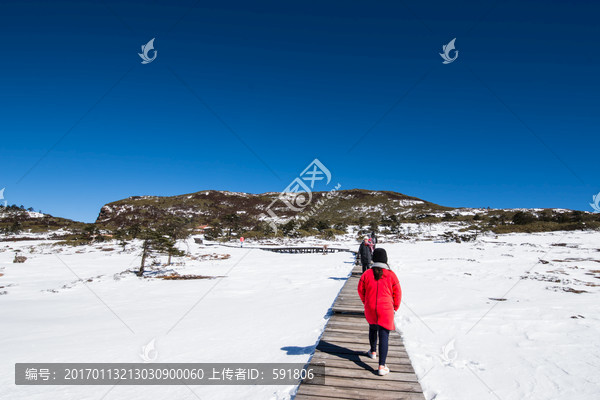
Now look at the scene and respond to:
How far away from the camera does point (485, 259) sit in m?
18.8

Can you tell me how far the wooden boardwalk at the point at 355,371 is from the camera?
11.5ft

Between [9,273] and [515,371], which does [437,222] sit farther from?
[9,273]

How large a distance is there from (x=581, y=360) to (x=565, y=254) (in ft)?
67.7

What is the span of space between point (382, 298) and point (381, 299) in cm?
2

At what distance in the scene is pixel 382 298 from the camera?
413cm

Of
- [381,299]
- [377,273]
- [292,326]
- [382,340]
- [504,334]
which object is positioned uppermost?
[377,273]

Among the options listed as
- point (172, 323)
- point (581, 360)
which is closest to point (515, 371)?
point (581, 360)

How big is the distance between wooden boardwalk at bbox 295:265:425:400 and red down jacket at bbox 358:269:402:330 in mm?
696

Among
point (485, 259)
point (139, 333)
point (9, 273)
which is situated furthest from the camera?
point (485, 259)
